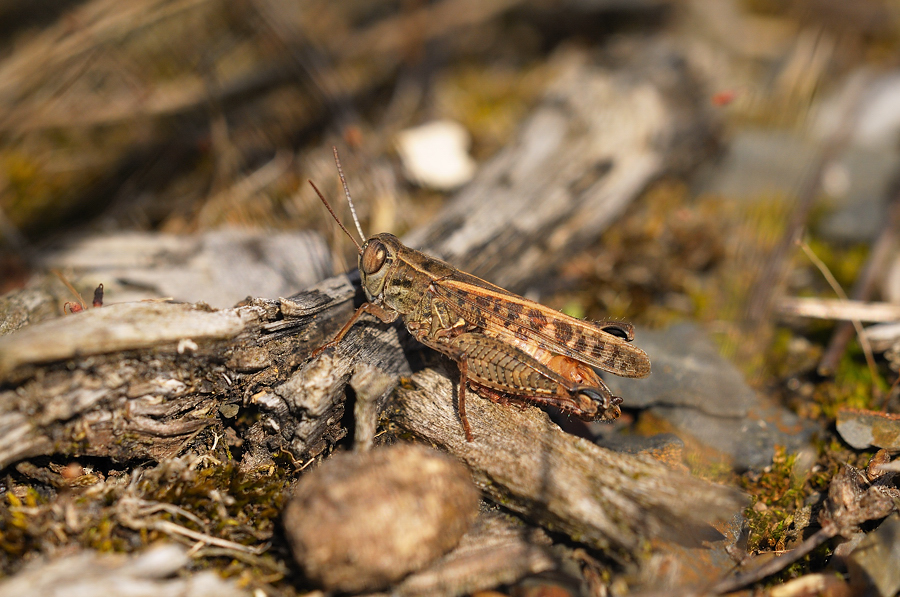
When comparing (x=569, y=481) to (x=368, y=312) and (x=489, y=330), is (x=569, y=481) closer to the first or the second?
(x=489, y=330)

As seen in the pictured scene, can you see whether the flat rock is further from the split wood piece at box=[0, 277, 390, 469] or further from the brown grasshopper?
the split wood piece at box=[0, 277, 390, 469]

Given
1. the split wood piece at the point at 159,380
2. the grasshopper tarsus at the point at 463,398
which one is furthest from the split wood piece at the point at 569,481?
the split wood piece at the point at 159,380

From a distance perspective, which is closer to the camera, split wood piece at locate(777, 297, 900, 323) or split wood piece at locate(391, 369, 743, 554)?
split wood piece at locate(391, 369, 743, 554)

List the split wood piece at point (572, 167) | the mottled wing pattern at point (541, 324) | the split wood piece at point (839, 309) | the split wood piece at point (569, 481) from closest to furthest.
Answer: the split wood piece at point (569, 481) → the mottled wing pattern at point (541, 324) → the split wood piece at point (839, 309) → the split wood piece at point (572, 167)


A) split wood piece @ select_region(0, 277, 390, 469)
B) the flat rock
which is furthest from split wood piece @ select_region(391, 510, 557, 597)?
the flat rock

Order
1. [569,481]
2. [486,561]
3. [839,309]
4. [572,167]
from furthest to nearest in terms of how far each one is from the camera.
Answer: [572,167]
[839,309]
[569,481]
[486,561]

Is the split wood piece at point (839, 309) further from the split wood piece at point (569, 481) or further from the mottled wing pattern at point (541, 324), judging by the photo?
the split wood piece at point (569, 481)

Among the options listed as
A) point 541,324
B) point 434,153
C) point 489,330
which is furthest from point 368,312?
point 434,153
